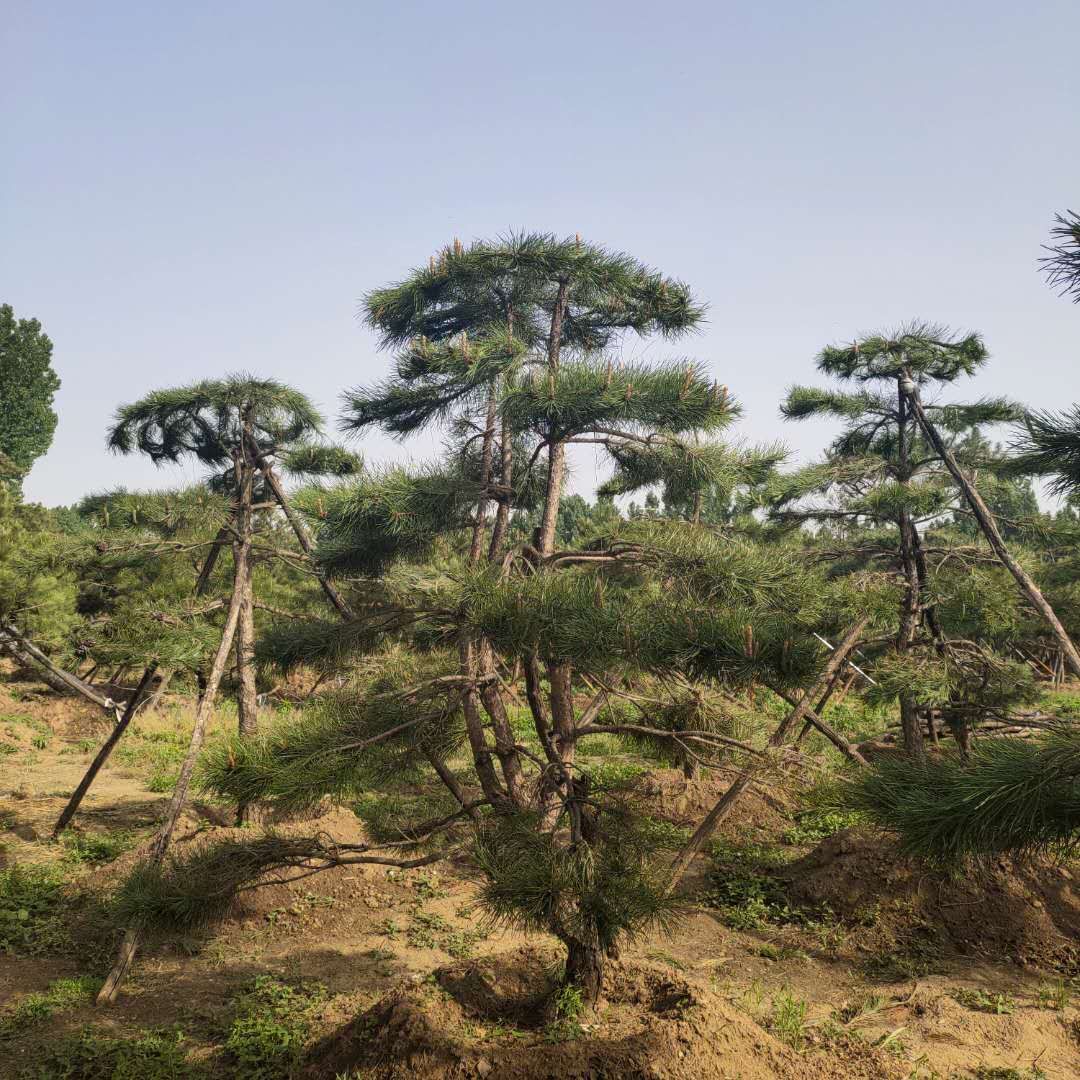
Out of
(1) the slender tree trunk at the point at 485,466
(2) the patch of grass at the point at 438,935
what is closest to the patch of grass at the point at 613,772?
(2) the patch of grass at the point at 438,935

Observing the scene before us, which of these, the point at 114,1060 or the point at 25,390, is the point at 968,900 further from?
the point at 25,390

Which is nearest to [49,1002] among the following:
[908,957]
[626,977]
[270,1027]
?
[270,1027]

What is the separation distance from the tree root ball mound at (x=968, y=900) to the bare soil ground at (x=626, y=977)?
2cm

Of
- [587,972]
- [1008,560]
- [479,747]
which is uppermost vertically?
[1008,560]

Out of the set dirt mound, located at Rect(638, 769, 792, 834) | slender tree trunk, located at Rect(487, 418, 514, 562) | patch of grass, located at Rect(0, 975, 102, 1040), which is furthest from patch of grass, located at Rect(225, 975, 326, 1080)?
dirt mound, located at Rect(638, 769, 792, 834)

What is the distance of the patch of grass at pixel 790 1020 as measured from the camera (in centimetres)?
509

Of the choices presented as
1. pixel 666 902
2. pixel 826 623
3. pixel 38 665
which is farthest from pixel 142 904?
pixel 38 665

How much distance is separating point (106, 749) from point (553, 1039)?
20.3 feet

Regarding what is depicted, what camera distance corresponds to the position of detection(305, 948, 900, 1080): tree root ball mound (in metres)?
4.31

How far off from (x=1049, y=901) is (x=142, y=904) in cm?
714

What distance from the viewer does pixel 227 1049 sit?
5.23 m

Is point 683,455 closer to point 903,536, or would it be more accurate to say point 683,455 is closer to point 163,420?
point 903,536

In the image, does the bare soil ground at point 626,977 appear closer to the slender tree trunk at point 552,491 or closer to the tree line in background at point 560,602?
the tree line in background at point 560,602

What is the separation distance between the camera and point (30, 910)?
7.64 meters
